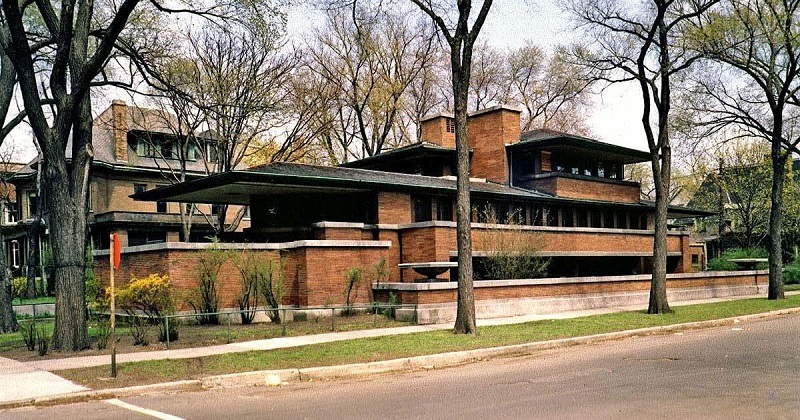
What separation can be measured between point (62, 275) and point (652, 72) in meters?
19.7

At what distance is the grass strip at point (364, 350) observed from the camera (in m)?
12.8

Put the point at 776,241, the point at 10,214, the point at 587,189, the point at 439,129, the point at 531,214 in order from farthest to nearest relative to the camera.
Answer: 1. the point at 10,214
2. the point at 439,129
3. the point at 587,189
4. the point at 531,214
5. the point at 776,241

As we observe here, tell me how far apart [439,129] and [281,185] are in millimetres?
18324

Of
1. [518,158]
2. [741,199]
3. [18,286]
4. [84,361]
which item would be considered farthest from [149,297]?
[741,199]

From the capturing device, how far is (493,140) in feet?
128

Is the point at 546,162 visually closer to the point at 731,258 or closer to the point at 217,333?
the point at 731,258

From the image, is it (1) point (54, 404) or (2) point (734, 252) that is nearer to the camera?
(1) point (54, 404)

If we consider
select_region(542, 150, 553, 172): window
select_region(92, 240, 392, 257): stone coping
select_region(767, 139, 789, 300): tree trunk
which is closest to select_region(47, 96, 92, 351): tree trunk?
select_region(92, 240, 392, 257): stone coping

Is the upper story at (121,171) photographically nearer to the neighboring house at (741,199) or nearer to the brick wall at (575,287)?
the brick wall at (575,287)

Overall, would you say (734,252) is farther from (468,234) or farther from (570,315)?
(468,234)

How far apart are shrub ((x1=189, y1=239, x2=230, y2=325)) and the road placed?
9224 millimetres

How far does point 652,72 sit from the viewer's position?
25953mm

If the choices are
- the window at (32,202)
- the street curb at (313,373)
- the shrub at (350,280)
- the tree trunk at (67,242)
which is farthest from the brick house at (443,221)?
the window at (32,202)

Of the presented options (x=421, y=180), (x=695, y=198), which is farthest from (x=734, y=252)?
(x=421, y=180)
